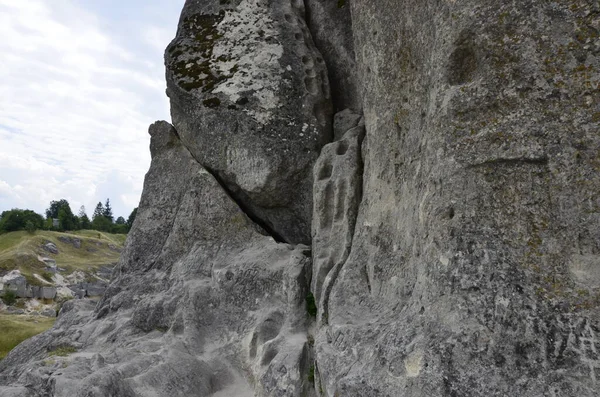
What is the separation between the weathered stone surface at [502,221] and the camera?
212 inches

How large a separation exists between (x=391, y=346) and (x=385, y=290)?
1.60 meters

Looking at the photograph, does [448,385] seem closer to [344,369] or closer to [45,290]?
[344,369]

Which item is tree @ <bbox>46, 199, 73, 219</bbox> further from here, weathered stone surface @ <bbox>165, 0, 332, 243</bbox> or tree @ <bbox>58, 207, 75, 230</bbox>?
weathered stone surface @ <bbox>165, 0, 332, 243</bbox>

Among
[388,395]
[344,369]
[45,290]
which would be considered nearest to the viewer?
[388,395]

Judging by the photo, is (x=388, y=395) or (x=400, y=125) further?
(x=400, y=125)

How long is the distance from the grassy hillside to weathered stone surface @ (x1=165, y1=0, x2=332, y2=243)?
144 feet

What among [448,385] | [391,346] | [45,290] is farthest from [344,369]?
[45,290]

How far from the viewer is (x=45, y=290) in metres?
46.3

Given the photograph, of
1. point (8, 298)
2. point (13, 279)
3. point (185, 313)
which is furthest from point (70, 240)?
point (185, 313)

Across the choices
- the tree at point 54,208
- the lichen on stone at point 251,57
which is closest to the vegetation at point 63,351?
the lichen on stone at point 251,57

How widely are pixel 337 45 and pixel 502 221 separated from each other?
8.21 m

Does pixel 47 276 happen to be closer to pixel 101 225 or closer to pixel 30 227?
pixel 30 227

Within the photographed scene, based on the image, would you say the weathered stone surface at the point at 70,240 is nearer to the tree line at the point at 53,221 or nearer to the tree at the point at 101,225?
the tree line at the point at 53,221

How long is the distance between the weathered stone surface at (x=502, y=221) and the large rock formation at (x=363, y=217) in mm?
21
